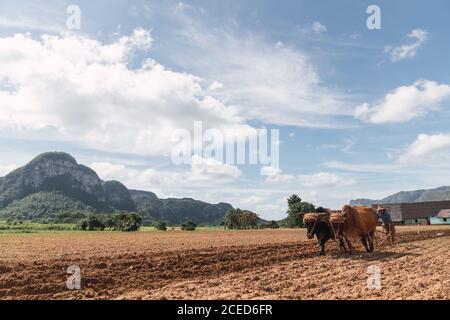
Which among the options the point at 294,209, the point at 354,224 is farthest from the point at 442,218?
the point at 354,224

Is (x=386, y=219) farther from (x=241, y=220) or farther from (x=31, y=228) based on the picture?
(x=31, y=228)

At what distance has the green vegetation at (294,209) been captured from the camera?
99.5 metres

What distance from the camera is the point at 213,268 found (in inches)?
638

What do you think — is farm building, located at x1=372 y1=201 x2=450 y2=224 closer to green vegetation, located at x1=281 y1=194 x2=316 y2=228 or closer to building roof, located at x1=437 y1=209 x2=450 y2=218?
building roof, located at x1=437 y1=209 x2=450 y2=218

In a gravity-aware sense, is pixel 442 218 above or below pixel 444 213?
below

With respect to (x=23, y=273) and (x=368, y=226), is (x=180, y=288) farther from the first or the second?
(x=368, y=226)

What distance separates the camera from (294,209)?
102 metres

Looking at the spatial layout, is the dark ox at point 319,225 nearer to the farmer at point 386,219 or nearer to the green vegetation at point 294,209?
the farmer at point 386,219

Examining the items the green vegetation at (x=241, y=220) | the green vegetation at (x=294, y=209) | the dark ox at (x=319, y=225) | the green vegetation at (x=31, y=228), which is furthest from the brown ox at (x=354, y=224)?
the green vegetation at (x=241, y=220)

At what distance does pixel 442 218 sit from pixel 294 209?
39.9 m

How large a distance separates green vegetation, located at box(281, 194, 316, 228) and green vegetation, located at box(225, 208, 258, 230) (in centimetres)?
1017

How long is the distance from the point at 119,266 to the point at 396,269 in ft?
37.5
